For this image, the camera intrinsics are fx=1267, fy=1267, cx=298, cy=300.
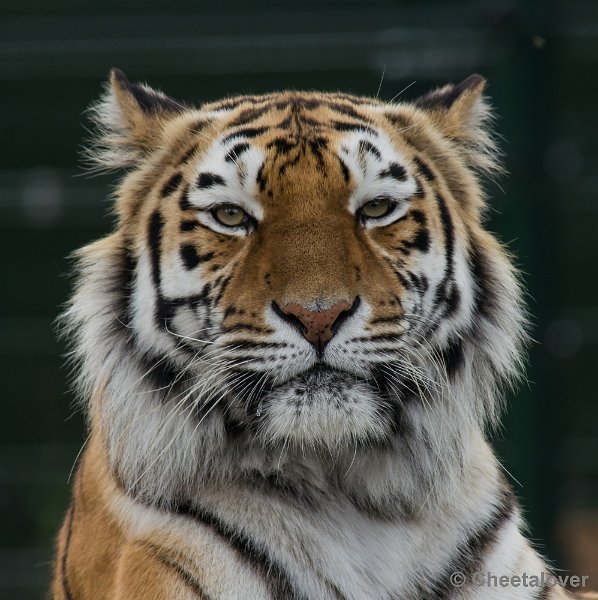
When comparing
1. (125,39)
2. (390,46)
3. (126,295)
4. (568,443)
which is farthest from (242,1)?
(126,295)

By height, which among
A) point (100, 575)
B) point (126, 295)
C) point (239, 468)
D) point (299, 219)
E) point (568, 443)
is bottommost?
point (568, 443)

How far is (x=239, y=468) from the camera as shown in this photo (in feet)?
6.04

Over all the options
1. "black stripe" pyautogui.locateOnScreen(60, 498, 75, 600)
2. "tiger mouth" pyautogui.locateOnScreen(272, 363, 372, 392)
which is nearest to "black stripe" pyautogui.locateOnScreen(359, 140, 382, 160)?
"tiger mouth" pyautogui.locateOnScreen(272, 363, 372, 392)

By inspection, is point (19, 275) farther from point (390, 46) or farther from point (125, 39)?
point (390, 46)

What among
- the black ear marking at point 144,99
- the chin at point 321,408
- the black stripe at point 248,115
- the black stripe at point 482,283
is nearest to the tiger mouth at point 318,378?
the chin at point 321,408

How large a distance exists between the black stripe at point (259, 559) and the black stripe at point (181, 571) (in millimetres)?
→ 72

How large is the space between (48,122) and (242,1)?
782 mm

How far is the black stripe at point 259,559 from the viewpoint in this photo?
178cm

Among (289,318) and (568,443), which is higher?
(289,318)

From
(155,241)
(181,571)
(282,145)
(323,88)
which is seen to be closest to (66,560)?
(181,571)

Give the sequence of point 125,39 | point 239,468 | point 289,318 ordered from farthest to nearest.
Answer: point 125,39, point 239,468, point 289,318

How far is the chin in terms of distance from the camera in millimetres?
1703

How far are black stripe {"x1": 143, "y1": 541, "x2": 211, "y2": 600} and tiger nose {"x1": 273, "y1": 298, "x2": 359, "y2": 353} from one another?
370mm

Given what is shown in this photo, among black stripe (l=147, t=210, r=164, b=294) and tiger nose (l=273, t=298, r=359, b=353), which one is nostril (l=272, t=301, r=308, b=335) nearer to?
tiger nose (l=273, t=298, r=359, b=353)
